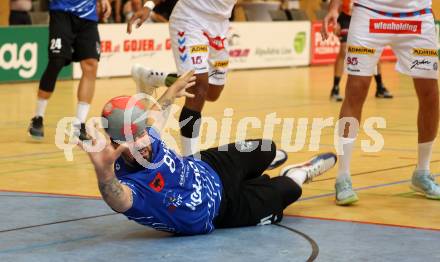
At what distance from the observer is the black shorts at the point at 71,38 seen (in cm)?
909

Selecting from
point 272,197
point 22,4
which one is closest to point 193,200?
point 272,197

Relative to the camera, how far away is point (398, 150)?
8516 millimetres

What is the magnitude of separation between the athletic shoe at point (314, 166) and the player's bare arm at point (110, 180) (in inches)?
50.5

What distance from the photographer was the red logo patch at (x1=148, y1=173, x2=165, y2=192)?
4.95 metres

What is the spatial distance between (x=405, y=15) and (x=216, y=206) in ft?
6.05

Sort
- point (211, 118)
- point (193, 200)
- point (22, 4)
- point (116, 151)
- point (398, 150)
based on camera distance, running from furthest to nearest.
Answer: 1. point (22, 4)
2. point (211, 118)
3. point (398, 150)
4. point (193, 200)
5. point (116, 151)

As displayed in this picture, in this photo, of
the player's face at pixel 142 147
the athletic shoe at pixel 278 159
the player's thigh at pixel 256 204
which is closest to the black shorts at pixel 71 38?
the athletic shoe at pixel 278 159

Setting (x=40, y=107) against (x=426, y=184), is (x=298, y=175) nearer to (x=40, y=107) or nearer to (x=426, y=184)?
(x=426, y=184)

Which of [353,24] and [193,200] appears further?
[353,24]

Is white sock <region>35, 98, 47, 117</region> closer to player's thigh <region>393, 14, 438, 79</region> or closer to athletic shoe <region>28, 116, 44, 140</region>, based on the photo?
athletic shoe <region>28, 116, 44, 140</region>

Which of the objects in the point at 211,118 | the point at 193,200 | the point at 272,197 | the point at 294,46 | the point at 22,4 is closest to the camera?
the point at 193,200

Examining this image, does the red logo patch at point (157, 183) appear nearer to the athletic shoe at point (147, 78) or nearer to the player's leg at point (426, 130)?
the player's leg at point (426, 130)

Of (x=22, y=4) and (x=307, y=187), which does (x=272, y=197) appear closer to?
(x=307, y=187)

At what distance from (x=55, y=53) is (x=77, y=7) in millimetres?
463
